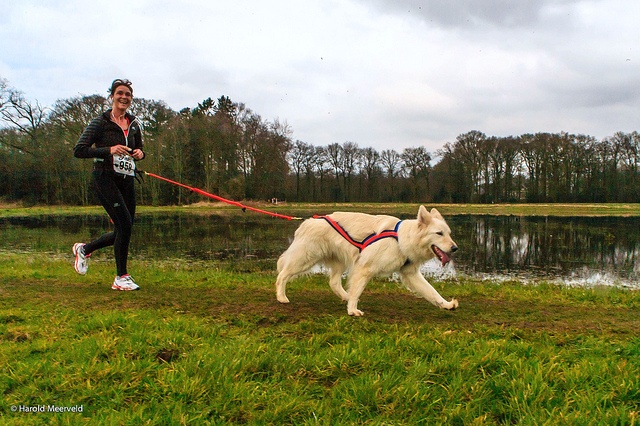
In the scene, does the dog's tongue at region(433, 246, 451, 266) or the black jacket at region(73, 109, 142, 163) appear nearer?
the dog's tongue at region(433, 246, 451, 266)

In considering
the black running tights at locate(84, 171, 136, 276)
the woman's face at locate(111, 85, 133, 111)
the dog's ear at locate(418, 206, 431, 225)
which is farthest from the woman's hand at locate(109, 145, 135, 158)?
the dog's ear at locate(418, 206, 431, 225)

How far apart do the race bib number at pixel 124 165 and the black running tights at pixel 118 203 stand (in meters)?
0.11

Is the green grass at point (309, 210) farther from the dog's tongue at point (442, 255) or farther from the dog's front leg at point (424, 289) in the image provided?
the dog's tongue at point (442, 255)

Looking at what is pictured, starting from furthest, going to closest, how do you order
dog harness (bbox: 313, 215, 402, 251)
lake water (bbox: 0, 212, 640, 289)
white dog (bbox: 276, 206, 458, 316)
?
lake water (bbox: 0, 212, 640, 289), dog harness (bbox: 313, 215, 402, 251), white dog (bbox: 276, 206, 458, 316)

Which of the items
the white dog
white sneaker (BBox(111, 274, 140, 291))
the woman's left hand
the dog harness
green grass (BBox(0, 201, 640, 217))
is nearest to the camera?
the white dog

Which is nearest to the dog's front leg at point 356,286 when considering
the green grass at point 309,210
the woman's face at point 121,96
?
the woman's face at point 121,96

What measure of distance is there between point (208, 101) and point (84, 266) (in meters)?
63.4

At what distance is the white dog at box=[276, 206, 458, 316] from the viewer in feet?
16.2

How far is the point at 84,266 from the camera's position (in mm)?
6336

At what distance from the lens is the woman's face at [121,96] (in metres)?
5.56

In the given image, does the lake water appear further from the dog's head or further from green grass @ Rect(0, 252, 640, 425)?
green grass @ Rect(0, 252, 640, 425)

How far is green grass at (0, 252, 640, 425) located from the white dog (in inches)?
18.4

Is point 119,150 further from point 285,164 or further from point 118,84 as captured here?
point 285,164

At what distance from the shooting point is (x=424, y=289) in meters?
5.15
